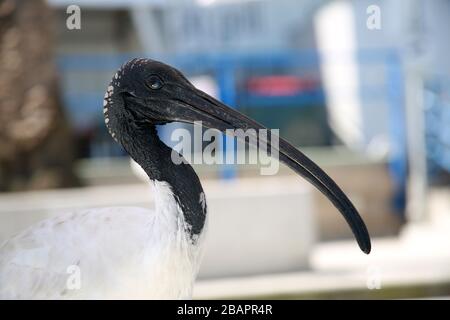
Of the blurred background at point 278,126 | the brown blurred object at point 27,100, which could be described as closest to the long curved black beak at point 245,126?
the blurred background at point 278,126

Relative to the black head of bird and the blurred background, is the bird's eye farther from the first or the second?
the blurred background

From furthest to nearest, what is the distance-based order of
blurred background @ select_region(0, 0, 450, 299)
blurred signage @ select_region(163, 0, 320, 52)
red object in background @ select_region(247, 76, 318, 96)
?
blurred signage @ select_region(163, 0, 320, 52), red object in background @ select_region(247, 76, 318, 96), blurred background @ select_region(0, 0, 450, 299)

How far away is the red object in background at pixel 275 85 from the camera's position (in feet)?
31.5

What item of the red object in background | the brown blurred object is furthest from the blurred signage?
the brown blurred object

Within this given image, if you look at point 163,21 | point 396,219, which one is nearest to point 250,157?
point 396,219

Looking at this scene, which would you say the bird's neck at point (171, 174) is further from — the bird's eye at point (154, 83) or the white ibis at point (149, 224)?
the bird's eye at point (154, 83)

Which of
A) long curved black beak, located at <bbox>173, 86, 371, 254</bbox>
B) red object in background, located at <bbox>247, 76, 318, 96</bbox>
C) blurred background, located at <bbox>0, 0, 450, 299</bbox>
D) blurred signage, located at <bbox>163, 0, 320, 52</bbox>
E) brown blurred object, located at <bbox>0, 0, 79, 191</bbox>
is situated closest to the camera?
long curved black beak, located at <bbox>173, 86, 371, 254</bbox>

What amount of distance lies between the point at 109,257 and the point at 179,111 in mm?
508

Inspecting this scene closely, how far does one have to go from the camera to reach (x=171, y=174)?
238 centimetres

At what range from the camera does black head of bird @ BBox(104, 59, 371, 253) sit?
2344mm

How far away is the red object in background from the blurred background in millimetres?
22

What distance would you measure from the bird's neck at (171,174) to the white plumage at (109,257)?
0.9 inches

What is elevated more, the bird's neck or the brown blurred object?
the brown blurred object
